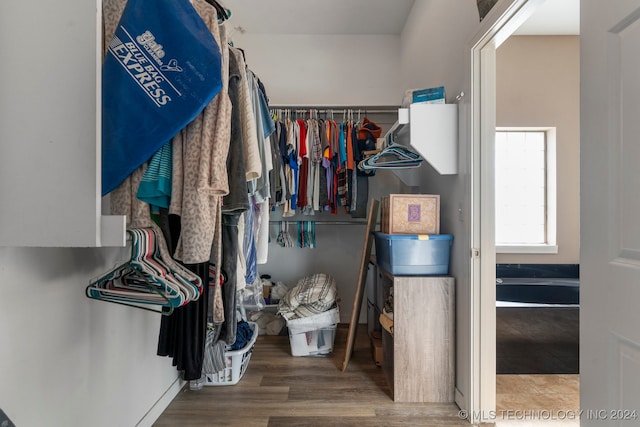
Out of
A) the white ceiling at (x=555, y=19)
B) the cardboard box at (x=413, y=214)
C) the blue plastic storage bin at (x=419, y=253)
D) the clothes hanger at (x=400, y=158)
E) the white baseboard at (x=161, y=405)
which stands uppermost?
the white ceiling at (x=555, y=19)

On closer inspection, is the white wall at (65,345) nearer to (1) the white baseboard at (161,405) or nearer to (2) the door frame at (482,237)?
(1) the white baseboard at (161,405)

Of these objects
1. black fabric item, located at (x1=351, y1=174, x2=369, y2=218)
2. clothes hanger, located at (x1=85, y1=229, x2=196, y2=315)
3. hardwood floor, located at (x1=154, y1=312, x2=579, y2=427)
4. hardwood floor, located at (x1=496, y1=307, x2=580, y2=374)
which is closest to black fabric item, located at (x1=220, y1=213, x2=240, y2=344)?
clothes hanger, located at (x1=85, y1=229, x2=196, y2=315)

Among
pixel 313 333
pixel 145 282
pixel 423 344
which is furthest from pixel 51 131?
pixel 313 333

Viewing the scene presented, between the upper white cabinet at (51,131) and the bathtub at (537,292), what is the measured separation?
282 cm

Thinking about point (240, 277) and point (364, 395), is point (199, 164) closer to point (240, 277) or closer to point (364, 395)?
point (240, 277)

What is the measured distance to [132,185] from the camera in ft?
2.88

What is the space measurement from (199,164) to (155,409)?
1.48 metres

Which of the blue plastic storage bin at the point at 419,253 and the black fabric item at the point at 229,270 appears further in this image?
the blue plastic storage bin at the point at 419,253

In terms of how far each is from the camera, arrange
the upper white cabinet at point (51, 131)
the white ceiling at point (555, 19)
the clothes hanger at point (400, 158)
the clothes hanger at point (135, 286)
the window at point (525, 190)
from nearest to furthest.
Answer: the upper white cabinet at point (51, 131), the clothes hanger at point (135, 286), the clothes hanger at point (400, 158), the white ceiling at point (555, 19), the window at point (525, 190)

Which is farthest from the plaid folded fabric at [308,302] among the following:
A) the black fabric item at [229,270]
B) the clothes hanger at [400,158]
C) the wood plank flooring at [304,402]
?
the black fabric item at [229,270]

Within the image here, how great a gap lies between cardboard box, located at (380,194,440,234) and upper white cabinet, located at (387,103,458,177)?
0.21m

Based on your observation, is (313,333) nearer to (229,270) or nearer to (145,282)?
(229,270)

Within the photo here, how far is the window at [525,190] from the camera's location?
9.91 feet

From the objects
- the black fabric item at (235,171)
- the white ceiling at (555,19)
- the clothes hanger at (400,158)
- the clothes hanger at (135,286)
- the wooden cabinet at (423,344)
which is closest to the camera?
the clothes hanger at (135,286)
